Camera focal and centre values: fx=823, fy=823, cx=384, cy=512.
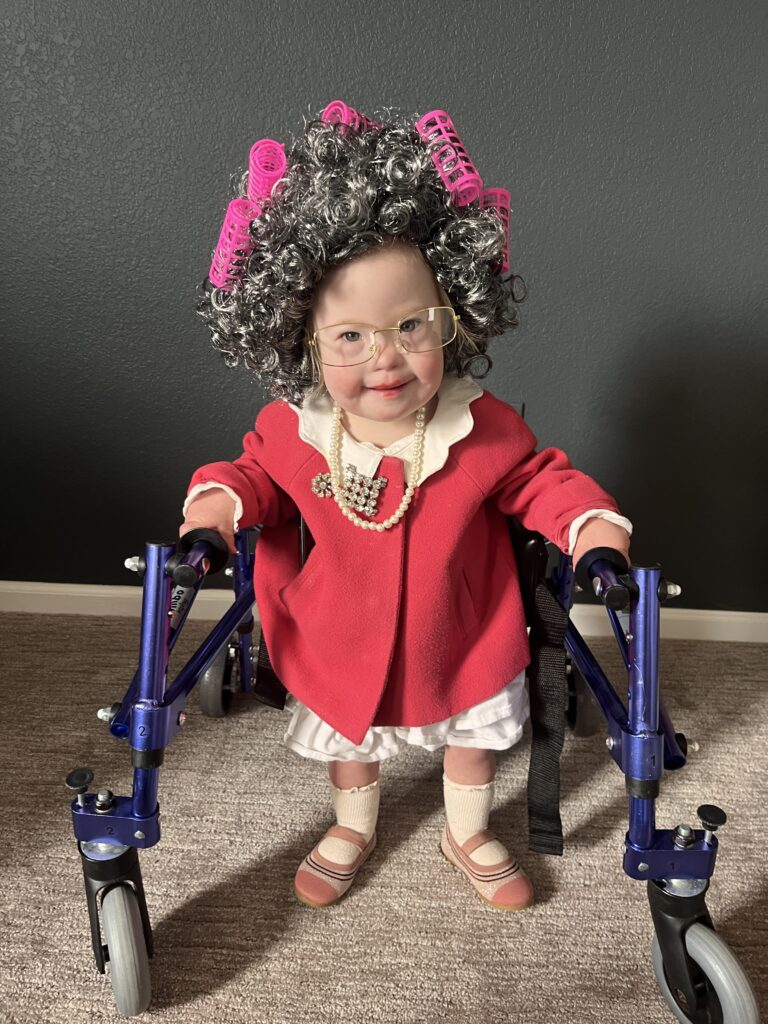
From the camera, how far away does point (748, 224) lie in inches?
52.9

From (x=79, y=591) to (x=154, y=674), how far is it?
2.98 ft

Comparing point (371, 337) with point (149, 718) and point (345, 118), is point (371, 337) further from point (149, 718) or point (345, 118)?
point (149, 718)

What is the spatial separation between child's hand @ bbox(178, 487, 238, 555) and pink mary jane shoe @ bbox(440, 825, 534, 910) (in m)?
0.47

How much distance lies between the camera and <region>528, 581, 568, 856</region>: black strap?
3.04 ft

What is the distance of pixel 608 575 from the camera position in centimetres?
74

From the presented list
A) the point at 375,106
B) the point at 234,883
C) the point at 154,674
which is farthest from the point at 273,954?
the point at 375,106

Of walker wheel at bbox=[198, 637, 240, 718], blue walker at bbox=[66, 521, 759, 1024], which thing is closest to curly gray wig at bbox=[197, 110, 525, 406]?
blue walker at bbox=[66, 521, 759, 1024]

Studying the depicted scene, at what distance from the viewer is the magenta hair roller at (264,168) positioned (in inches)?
32.6

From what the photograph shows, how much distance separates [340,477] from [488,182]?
2.30 ft

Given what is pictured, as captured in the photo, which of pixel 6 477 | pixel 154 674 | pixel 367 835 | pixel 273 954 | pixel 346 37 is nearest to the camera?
pixel 154 674

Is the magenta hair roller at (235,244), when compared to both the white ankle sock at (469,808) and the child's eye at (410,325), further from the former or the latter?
the white ankle sock at (469,808)

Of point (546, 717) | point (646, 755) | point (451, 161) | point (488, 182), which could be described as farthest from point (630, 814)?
point (488, 182)

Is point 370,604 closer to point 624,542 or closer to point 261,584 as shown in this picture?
point 261,584

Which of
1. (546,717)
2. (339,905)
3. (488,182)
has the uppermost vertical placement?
(488,182)
